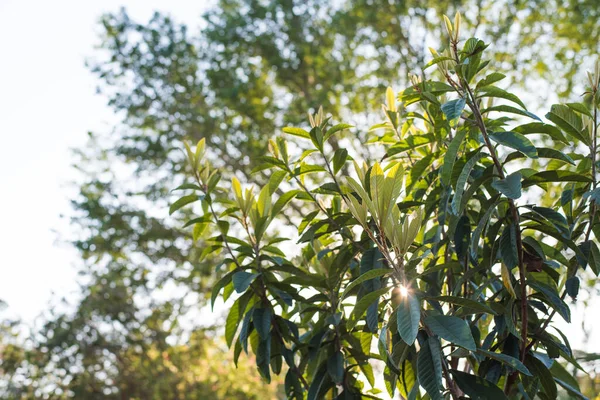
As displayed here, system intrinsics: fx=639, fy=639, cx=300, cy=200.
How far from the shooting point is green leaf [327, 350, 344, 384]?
6.28 ft

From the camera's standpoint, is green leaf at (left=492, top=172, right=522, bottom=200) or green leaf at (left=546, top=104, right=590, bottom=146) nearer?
green leaf at (left=492, top=172, right=522, bottom=200)

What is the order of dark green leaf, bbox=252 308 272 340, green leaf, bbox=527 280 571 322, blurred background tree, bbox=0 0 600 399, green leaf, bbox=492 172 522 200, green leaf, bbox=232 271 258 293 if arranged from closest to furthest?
green leaf, bbox=492 172 522 200 → green leaf, bbox=527 280 571 322 → green leaf, bbox=232 271 258 293 → dark green leaf, bbox=252 308 272 340 → blurred background tree, bbox=0 0 600 399

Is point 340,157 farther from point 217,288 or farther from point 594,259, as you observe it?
point 594,259

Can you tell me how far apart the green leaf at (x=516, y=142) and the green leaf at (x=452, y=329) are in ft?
1.44

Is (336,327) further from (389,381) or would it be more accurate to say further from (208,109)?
(208,109)

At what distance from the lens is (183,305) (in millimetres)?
8859

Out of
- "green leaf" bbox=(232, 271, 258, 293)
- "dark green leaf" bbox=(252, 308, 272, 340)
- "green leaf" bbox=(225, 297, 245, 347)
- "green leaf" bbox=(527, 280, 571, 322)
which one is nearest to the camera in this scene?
"green leaf" bbox=(527, 280, 571, 322)

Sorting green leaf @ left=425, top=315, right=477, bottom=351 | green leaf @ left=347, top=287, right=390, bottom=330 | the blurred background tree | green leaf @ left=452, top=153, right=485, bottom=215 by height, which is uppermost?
the blurred background tree

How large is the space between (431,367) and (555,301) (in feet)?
1.38

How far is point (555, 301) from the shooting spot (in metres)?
1.62

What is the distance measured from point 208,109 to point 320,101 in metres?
1.55

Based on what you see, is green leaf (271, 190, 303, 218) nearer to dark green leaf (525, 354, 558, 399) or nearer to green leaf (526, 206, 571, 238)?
green leaf (526, 206, 571, 238)

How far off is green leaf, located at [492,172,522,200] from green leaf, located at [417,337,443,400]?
0.38 metres

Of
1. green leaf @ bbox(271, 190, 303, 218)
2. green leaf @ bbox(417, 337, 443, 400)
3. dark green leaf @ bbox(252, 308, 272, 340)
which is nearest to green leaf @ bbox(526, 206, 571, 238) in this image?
green leaf @ bbox(417, 337, 443, 400)
